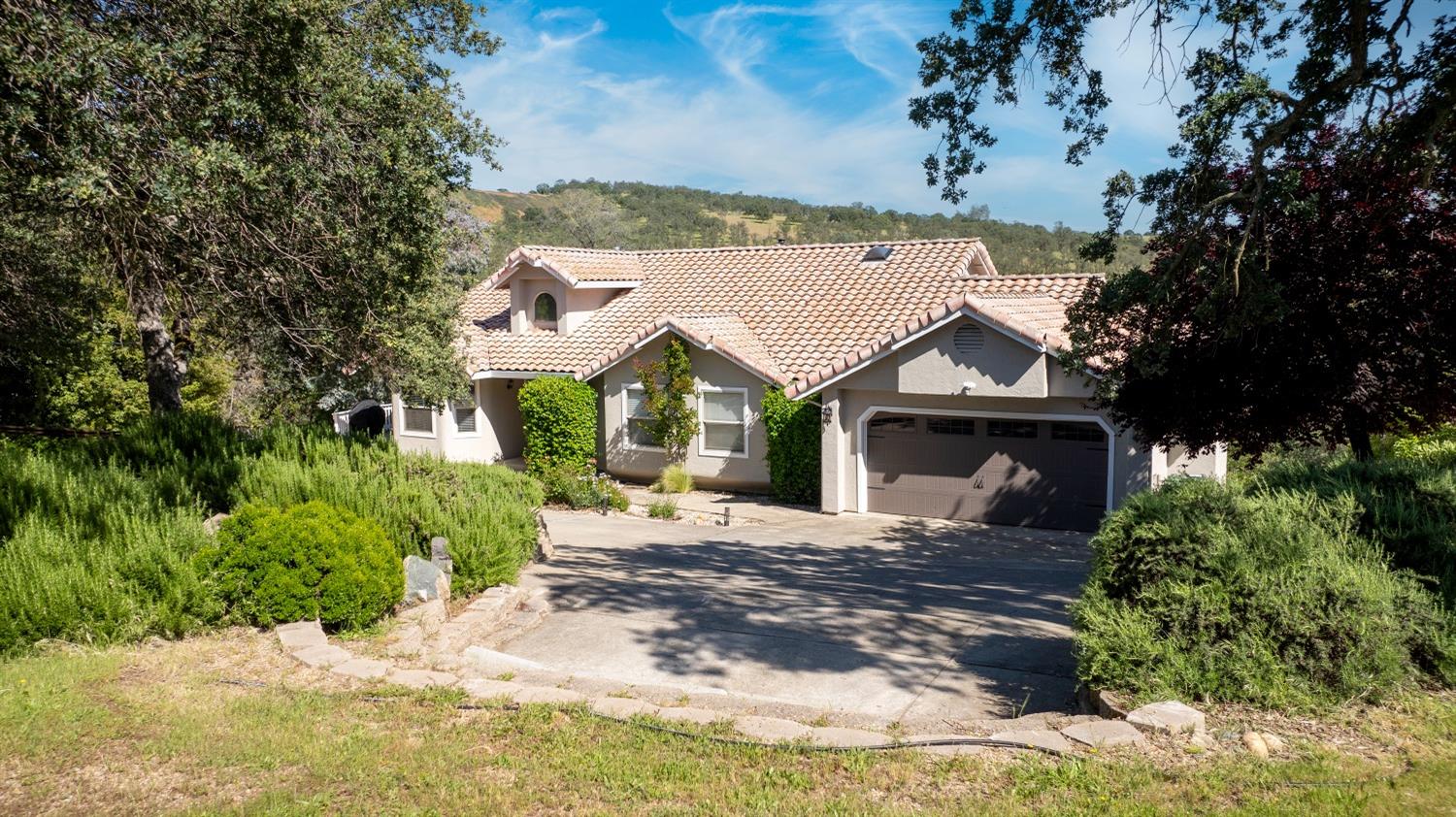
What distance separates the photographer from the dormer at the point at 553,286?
1053 inches

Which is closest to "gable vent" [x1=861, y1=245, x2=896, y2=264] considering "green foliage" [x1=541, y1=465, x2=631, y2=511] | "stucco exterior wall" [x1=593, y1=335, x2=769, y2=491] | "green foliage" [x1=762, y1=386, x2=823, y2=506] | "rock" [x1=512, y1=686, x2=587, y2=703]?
"stucco exterior wall" [x1=593, y1=335, x2=769, y2=491]

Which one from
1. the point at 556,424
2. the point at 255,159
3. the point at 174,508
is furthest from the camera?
the point at 556,424

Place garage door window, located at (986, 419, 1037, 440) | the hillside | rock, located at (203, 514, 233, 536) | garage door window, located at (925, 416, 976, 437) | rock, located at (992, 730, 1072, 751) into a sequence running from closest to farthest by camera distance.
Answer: rock, located at (992, 730, 1072, 751)
rock, located at (203, 514, 233, 536)
garage door window, located at (986, 419, 1037, 440)
garage door window, located at (925, 416, 976, 437)
the hillside

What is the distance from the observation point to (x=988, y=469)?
62.8ft

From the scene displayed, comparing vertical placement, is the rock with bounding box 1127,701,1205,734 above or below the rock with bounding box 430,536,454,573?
below

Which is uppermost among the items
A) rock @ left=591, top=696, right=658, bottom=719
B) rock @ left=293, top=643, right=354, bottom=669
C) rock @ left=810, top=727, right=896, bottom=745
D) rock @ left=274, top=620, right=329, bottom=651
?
rock @ left=274, top=620, right=329, bottom=651

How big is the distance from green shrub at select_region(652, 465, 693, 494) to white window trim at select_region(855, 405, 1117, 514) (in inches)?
163

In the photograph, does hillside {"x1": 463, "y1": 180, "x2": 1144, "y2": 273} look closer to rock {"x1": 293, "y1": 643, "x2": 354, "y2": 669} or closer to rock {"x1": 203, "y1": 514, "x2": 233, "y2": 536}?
rock {"x1": 203, "y1": 514, "x2": 233, "y2": 536}

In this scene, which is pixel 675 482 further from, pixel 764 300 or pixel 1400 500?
pixel 1400 500

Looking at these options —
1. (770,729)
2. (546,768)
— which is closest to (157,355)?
(546,768)

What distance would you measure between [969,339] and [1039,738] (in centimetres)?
1277

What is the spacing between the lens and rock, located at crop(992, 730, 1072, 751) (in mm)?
5984

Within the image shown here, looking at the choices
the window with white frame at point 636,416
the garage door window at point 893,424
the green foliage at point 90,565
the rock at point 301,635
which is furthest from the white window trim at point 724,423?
the rock at point 301,635

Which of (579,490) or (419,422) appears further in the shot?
(419,422)
